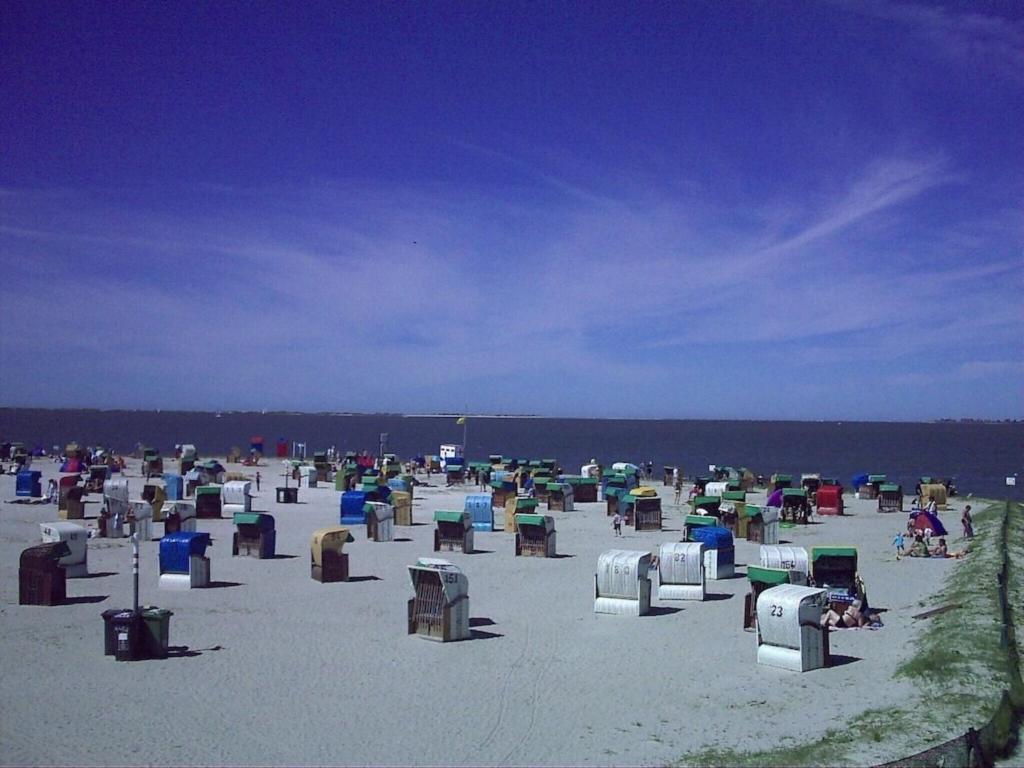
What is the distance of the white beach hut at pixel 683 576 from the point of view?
2092 centimetres

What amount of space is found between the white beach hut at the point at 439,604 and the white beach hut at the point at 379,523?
1397 centimetres

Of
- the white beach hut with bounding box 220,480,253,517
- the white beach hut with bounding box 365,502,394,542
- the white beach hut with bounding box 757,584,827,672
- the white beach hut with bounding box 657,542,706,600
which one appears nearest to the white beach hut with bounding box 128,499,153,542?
the white beach hut with bounding box 365,502,394,542

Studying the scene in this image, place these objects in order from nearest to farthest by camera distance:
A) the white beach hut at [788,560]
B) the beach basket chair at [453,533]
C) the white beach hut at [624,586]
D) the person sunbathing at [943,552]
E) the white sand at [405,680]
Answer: the white sand at [405,680] < the white beach hut at [624,586] < the white beach hut at [788,560] < the person sunbathing at [943,552] < the beach basket chair at [453,533]

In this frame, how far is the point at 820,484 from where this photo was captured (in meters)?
45.6

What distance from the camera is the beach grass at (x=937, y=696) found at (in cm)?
1079

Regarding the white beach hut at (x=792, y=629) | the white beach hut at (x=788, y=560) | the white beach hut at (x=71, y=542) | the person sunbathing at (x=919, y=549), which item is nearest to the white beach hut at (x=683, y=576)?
the white beach hut at (x=788, y=560)

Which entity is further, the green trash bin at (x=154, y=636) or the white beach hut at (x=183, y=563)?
the white beach hut at (x=183, y=563)

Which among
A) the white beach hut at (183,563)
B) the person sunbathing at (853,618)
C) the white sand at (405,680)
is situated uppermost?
the white beach hut at (183,563)

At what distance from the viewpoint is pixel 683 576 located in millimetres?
21016

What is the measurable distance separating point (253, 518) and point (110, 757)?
16549 millimetres

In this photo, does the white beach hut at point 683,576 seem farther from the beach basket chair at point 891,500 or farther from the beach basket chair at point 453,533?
the beach basket chair at point 891,500

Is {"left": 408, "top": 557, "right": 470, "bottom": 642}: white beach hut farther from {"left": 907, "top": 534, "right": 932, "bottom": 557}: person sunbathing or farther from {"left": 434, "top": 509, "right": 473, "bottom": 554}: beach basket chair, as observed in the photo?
{"left": 907, "top": 534, "right": 932, "bottom": 557}: person sunbathing

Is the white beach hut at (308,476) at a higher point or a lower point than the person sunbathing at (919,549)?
higher

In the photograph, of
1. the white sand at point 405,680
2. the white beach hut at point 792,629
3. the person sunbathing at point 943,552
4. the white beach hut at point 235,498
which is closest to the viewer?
the white sand at point 405,680
